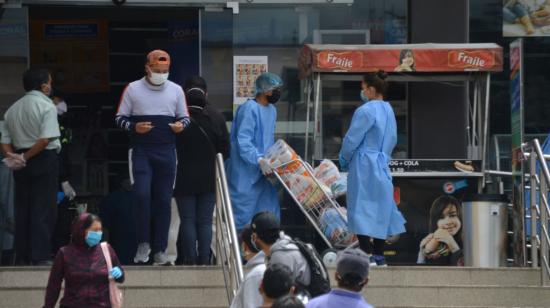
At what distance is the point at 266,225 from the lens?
30.2 feet

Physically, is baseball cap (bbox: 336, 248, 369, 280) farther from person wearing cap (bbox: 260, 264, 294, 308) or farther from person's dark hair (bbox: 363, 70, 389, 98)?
person's dark hair (bbox: 363, 70, 389, 98)

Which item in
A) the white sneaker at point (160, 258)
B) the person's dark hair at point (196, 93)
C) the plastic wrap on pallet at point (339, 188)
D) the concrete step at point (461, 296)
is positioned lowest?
the concrete step at point (461, 296)

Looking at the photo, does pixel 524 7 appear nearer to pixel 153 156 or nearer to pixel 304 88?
pixel 304 88

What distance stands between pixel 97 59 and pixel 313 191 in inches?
188

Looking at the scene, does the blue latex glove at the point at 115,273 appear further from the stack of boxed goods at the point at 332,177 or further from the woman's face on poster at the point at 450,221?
the woman's face on poster at the point at 450,221

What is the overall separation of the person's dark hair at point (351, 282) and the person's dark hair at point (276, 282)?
0.97 ft

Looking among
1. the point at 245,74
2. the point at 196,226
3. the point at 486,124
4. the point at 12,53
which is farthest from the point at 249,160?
the point at 12,53

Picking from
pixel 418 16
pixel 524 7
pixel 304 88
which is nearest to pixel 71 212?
pixel 304 88

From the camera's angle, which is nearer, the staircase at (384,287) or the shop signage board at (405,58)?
the staircase at (384,287)

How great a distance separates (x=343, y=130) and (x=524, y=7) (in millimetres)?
2530

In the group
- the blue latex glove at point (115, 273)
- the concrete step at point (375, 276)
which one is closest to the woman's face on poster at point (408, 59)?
the concrete step at point (375, 276)

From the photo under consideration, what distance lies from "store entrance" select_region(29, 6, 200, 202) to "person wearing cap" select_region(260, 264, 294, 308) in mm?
9187

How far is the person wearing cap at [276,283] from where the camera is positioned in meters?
8.12

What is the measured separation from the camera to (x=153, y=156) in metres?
12.6
